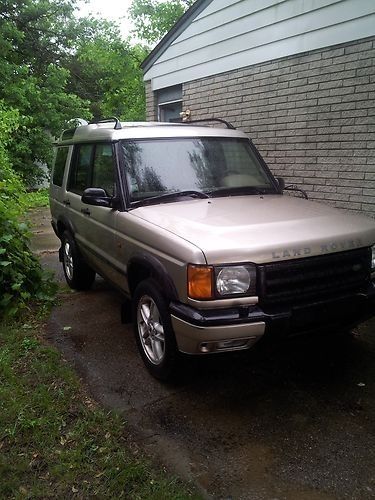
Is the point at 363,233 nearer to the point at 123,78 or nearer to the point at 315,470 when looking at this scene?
the point at 315,470

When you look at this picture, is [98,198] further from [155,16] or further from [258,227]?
[155,16]

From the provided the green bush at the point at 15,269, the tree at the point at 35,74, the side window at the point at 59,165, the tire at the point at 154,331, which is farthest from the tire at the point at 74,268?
the tree at the point at 35,74

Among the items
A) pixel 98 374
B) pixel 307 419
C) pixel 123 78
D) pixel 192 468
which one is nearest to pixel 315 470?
pixel 307 419

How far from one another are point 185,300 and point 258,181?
188cm

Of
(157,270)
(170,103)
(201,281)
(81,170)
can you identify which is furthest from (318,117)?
(170,103)

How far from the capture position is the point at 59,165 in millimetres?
5684

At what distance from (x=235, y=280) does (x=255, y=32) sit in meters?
4.77

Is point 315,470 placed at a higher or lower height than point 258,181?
lower

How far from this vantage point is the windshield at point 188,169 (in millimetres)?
3604

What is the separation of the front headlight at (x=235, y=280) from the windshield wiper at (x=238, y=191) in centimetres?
122

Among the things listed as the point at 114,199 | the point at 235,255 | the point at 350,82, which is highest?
the point at 350,82

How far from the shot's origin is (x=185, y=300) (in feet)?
8.74

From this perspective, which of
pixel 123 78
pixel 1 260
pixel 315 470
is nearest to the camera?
pixel 315 470

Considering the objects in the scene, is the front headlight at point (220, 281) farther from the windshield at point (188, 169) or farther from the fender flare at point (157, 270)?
the windshield at point (188, 169)
